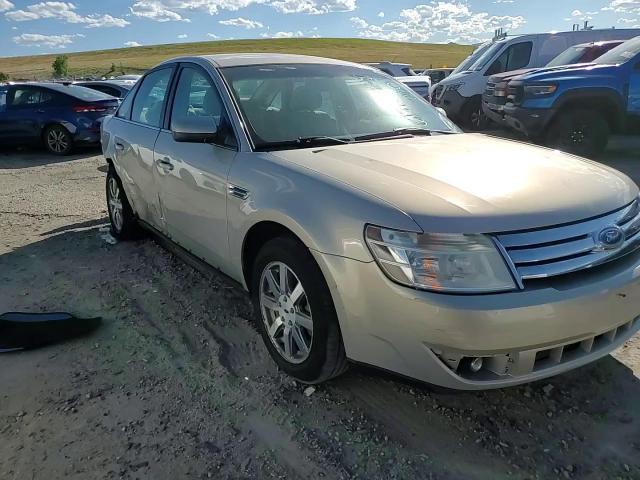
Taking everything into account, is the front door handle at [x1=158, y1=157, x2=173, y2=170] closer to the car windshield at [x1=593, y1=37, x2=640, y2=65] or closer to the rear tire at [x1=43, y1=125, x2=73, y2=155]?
the car windshield at [x1=593, y1=37, x2=640, y2=65]

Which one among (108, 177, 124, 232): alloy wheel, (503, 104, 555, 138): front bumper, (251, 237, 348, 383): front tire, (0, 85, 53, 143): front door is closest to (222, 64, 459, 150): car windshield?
(251, 237, 348, 383): front tire

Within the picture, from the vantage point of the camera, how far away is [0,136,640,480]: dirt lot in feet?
7.70

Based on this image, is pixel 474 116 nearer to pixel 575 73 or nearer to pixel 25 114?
pixel 575 73

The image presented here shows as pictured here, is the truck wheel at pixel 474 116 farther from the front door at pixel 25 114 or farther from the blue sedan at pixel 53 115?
the front door at pixel 25 114

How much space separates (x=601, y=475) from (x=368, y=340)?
107 cm

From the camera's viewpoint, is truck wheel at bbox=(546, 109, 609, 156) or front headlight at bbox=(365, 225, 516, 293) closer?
front headlight at bbox=(365, 225, 516, 293)

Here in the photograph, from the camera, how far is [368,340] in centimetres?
237

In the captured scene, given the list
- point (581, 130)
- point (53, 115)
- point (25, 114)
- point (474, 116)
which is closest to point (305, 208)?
point (581, 130)

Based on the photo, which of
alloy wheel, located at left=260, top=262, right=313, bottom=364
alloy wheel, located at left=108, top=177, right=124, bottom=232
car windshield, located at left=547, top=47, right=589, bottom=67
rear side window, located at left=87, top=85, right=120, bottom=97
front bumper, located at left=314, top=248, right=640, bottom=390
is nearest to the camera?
front bumper, located at left=314, top=248, right=640, bottom=390

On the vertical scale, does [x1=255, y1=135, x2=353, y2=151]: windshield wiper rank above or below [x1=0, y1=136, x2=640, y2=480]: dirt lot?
above

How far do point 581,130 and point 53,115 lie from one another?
10.1 meters

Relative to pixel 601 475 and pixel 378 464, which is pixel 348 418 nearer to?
pixel 378 464

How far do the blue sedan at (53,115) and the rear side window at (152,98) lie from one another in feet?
24.6

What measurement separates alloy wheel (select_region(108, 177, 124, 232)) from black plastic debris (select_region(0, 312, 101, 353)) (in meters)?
1.68
